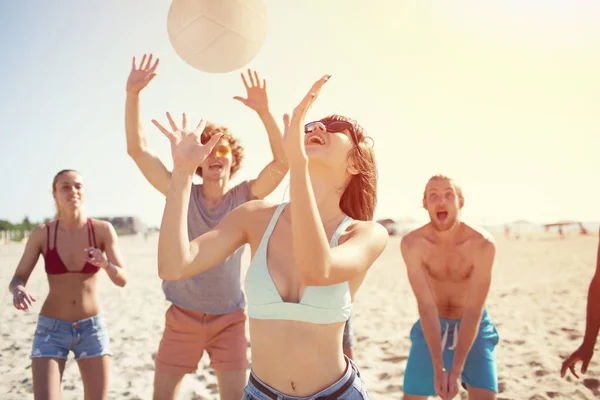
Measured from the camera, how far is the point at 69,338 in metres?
3.86

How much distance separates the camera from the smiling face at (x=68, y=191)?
420 cm

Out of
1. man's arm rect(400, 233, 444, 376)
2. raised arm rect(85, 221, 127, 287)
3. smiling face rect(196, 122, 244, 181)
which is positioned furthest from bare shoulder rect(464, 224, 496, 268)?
raised arm rect(85, 221, 127, 287)

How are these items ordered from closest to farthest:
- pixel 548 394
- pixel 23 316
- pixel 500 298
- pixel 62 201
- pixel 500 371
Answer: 1. pixel 62 201
2. pixel 548 394
3. pixel 500 371
4. pixel 23 316
5. pixel 500 298

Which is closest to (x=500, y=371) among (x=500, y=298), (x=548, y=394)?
(x=548, y=394)

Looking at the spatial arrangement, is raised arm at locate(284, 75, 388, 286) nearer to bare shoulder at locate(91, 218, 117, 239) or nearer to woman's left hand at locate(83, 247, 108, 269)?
woman's left hand at locate(83, 247, 108, 269)

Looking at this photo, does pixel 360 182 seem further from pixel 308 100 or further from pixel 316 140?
pixel 308 100

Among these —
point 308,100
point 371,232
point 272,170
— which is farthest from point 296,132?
point 272,170

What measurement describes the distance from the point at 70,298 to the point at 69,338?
331 mm

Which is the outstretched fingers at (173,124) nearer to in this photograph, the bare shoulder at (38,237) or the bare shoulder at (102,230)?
the bare shoulder at (102,230)

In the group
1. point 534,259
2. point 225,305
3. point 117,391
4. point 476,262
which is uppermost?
point 476,262

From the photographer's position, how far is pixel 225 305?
365 cm

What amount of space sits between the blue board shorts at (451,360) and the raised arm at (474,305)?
214 millimetres

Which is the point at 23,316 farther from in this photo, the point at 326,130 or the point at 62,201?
the point at 326,130

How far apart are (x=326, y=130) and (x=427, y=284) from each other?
210cm
